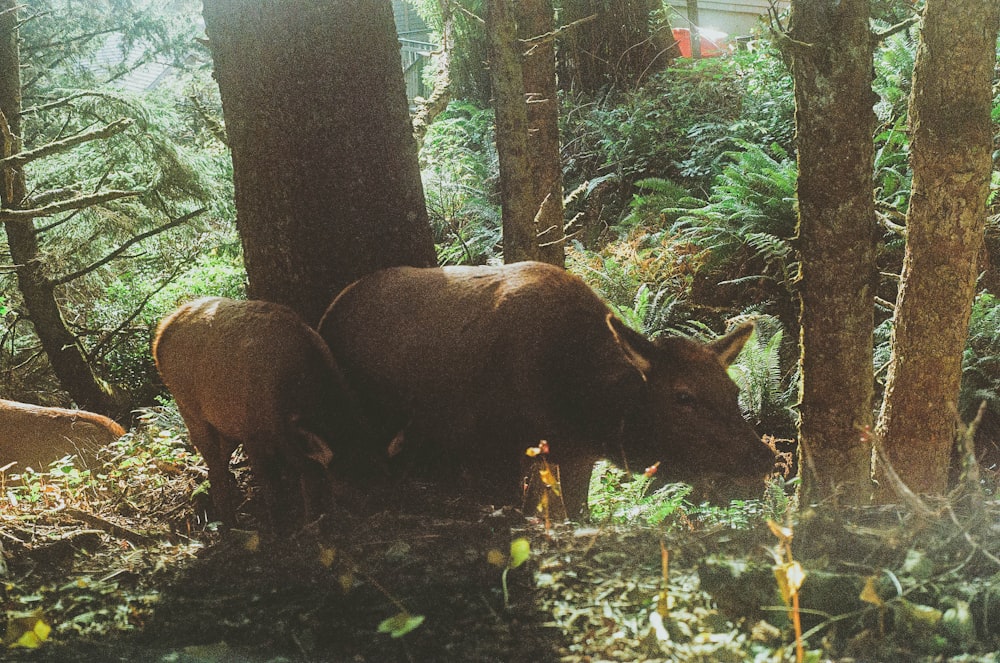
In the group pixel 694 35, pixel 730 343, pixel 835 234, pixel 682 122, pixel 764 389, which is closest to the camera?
pixel 835 234

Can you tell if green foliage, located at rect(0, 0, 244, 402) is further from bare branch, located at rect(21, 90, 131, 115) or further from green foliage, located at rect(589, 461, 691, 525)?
green foliage, located at rect(589, 461, 691, 525)

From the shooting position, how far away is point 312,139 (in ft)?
17.7

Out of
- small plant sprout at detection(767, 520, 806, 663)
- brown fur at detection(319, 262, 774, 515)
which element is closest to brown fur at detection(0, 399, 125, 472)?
brown fur at detection(319, 262, 774, 515)

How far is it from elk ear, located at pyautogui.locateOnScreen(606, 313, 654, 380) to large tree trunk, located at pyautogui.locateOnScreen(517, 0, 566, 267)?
341 cm

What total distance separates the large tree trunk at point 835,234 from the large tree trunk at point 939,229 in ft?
1.63

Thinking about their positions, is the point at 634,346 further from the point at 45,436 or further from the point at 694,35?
the point at 694,35

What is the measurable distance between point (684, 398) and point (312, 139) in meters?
2.97

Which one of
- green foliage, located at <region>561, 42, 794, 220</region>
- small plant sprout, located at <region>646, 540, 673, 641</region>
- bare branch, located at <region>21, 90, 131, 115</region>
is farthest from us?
green foliage, located at <region>561, 42, 794, 220</region>

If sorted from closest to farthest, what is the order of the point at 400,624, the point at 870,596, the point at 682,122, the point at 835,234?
the point at 870,596, the point at 400,624, the point at 835,234, the point at 682,122

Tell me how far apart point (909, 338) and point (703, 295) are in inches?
177

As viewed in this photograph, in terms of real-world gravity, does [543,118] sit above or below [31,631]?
above

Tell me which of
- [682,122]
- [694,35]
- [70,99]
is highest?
[694,35]

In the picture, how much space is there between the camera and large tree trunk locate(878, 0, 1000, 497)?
482 cm

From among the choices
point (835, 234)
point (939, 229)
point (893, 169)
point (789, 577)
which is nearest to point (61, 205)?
point (835, 234)
